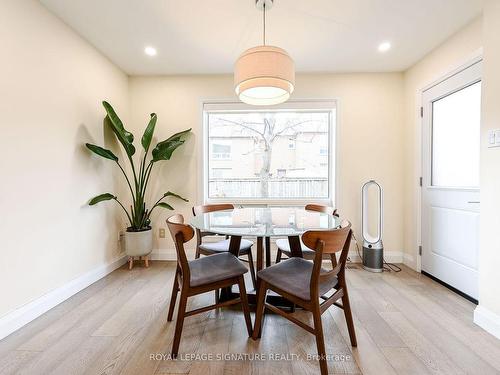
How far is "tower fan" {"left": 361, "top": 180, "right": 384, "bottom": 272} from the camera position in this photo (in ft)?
9.33

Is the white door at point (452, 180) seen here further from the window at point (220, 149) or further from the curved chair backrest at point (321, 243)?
the window at point (220, 149)

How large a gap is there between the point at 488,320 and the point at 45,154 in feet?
12.2

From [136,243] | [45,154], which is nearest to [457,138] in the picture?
[136,243]

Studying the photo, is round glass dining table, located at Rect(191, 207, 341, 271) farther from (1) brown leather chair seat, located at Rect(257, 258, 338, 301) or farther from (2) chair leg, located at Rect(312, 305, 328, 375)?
(2) chair leg, located at Rect(312, 305, 328, 375)

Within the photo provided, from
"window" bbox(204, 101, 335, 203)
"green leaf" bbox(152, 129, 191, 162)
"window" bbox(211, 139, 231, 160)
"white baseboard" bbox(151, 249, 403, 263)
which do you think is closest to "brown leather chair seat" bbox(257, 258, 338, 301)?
"white baseboard" bbox(151, 249, 403, 263)

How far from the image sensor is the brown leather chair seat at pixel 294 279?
1398 mm

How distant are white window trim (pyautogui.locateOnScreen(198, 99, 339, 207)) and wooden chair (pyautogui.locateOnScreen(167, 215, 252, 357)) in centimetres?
148

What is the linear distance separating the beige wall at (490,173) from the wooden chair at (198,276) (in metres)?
1.79

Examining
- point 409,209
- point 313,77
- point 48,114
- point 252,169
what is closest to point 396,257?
point 409,209

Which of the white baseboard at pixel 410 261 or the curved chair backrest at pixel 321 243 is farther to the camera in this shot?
the white baseboard at pixel 410 261

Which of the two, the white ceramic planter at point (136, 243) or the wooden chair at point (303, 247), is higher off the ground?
the wooden chair at point (303, 247)

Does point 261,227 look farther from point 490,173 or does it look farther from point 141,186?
point 141,186

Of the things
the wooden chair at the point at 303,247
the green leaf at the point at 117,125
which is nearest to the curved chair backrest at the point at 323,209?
the wooden chair at the point at 303,247

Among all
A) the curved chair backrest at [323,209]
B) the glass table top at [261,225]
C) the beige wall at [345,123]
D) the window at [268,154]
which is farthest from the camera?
the window at [268,154]
